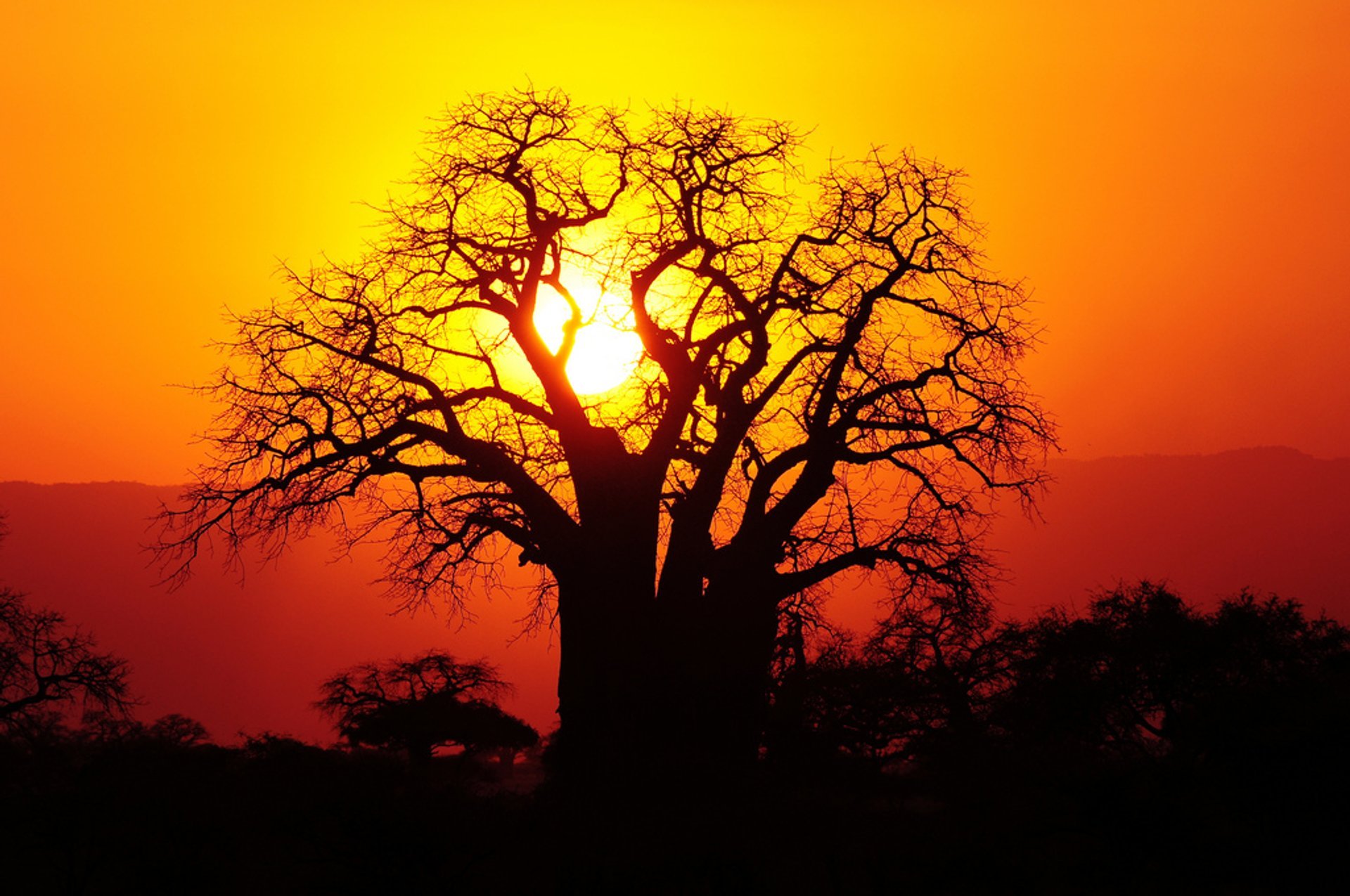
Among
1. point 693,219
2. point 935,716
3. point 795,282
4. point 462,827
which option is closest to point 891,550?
point 795,282

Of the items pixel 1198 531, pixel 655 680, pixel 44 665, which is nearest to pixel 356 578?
pixel 1198 531

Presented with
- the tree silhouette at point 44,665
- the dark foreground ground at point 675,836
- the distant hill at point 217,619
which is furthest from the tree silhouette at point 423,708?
the distant hill at point 217,619

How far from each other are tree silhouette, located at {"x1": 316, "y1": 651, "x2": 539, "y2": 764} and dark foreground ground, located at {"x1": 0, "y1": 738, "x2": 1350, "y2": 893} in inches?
480

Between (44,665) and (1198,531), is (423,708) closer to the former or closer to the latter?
(44,665)

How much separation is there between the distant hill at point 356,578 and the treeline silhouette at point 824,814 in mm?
97125

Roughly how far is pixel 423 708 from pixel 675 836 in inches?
700

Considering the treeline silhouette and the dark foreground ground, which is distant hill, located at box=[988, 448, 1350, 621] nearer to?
the treeline silhouette

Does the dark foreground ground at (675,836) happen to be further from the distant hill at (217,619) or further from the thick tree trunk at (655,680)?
the distant hill at (217,619)

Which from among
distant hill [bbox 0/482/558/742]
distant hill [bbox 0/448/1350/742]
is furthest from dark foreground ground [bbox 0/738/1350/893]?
distant hill [bbox 0/482/558/742]

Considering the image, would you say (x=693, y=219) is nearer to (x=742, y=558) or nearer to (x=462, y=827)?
(x=742, y=558)

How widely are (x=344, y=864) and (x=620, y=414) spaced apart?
216 inches

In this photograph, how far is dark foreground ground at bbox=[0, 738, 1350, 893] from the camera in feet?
28.7

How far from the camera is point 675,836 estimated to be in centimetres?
970

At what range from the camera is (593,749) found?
1096 cm
